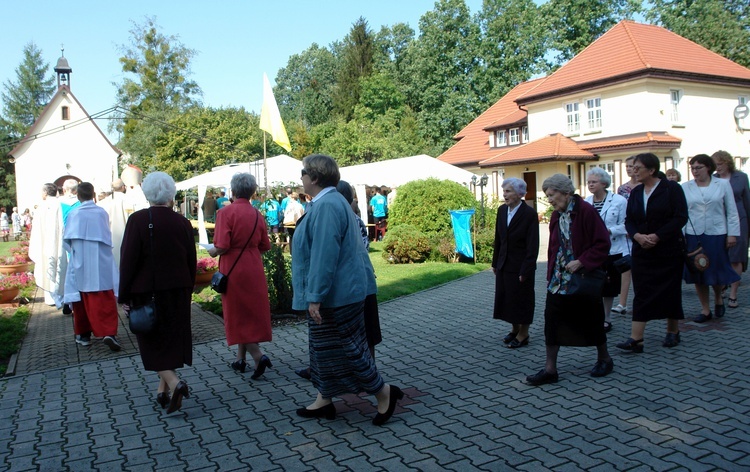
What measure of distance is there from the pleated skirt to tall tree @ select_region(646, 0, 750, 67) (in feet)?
159

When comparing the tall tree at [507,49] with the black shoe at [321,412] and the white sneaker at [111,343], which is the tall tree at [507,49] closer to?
the white sneaker at [111,343]

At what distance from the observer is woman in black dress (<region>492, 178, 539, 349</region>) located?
658 cm

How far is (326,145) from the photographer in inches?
1752

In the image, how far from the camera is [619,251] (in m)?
7.54

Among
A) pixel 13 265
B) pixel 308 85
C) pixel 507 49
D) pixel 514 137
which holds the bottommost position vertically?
pixel 13 265

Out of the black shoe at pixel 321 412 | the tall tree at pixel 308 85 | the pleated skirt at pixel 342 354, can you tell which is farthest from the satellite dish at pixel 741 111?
the tall tree at pixel 308 85

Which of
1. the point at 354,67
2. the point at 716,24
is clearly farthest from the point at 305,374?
the point at 354,67

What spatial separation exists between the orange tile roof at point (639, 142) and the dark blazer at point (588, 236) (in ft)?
83.5

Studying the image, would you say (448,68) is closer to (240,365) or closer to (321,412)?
(240,365)

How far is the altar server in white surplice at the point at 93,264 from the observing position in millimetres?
7082

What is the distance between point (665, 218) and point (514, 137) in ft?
111

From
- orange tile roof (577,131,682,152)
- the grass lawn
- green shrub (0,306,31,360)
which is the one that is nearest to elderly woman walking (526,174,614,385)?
the grass lawn

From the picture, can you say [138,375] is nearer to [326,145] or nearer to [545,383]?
[545,383]

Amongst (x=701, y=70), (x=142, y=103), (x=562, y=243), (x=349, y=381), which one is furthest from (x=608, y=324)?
(x=142, y=103)
